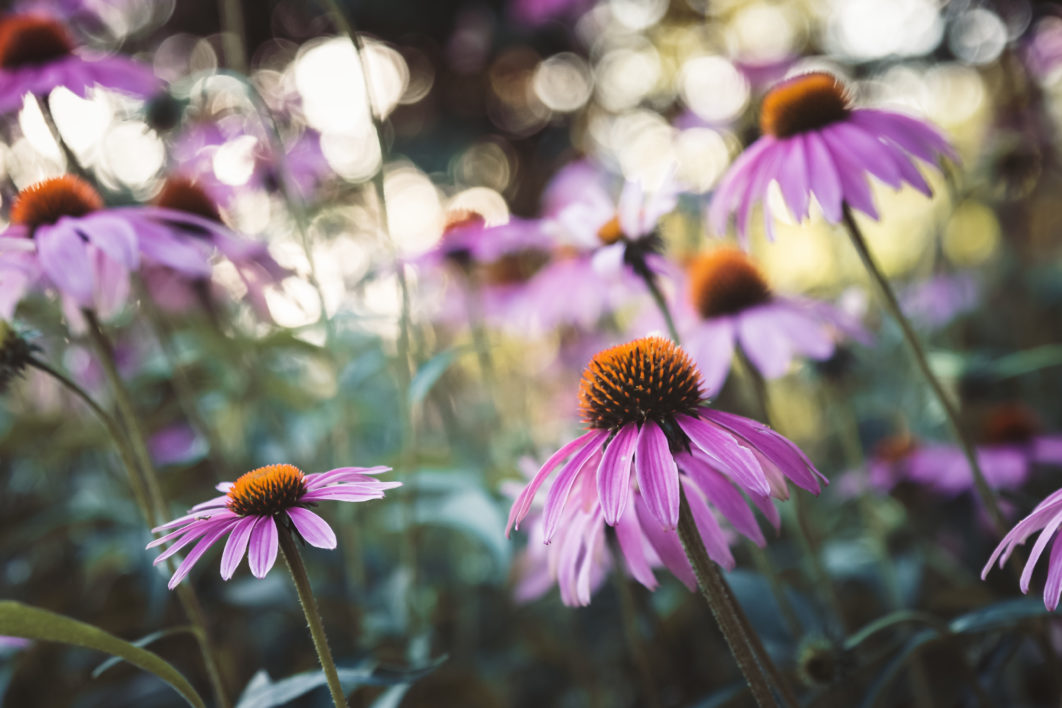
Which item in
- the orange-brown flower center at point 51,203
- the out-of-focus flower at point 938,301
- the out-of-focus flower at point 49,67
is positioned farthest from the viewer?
the out-of-focus flower at point 938,301

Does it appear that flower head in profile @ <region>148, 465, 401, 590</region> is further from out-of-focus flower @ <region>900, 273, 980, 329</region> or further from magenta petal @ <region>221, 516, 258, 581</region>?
out-of-focus flower @ <region>900, 273, 980, 329</region>

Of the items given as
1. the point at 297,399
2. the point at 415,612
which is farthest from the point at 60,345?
the point at 415,612

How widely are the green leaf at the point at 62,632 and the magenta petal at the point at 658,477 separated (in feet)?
1.35

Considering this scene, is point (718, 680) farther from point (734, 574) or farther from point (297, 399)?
point (297, 399)

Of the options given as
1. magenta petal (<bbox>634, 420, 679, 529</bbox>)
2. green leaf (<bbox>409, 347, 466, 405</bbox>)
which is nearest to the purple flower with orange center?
magenta petal (<bbox>634, 420, 679, 529</bbox>)

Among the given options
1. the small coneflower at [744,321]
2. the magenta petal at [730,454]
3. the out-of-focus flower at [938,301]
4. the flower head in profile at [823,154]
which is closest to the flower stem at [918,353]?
the flower head in profile at [823,154]

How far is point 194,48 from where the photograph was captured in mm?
2574

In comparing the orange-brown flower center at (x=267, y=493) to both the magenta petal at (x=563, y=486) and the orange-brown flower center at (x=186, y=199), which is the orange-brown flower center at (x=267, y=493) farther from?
the orange-brown flower center at (x=186, y=199)

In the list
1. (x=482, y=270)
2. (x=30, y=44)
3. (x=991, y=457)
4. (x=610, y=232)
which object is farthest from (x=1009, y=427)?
(x=30, y=44)

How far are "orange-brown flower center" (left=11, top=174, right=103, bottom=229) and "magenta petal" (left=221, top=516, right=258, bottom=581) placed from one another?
486 millimetres

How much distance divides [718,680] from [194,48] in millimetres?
2474

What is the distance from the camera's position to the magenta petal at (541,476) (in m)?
0.59

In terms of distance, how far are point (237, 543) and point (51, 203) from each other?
520 mm

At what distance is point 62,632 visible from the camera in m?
0.58
